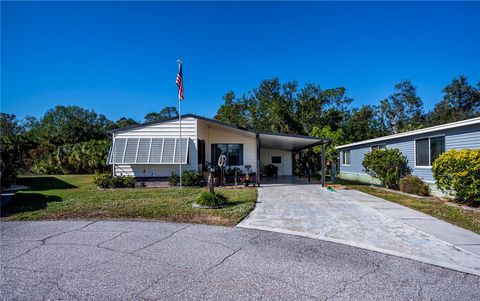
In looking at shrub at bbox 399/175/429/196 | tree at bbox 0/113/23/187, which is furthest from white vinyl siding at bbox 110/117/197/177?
shrub at bbox 399/175/429/196

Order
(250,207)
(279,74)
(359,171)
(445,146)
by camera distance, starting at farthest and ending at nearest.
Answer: (279,74)
(359,171)
(445,146)
(250,207)

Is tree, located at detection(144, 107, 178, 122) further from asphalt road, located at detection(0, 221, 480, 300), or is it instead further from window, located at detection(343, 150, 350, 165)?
asphalt road, located at detection(0, 221, 480, 300)

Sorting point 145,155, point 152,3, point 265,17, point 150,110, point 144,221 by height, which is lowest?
point 144,221

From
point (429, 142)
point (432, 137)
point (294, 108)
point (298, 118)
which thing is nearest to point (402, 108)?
point (298, 118)

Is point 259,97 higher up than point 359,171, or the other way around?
point 259,97

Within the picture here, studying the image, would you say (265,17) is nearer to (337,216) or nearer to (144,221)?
(337,216)

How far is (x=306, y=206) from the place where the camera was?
7.48 meters

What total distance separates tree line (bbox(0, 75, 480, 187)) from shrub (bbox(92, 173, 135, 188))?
884cm

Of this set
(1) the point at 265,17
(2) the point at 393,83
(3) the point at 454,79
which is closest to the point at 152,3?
(1) the point at 265,17

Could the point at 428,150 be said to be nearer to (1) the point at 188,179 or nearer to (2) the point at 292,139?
(2) the point at 292,139

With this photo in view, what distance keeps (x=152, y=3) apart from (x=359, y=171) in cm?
1492

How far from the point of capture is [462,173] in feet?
24.4

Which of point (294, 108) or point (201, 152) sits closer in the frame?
point (201, 152)

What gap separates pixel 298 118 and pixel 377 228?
77.5 feet
